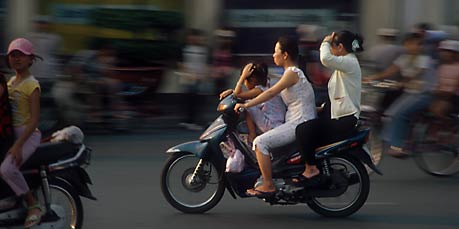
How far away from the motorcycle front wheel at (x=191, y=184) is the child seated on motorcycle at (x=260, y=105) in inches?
20.0

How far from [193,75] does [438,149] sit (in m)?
5.16

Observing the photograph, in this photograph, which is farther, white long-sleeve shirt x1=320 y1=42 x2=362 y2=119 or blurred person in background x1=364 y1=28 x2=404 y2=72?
blurred person in background x1=364 y1=28 x2=404 y2=72

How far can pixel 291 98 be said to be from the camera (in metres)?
9.17

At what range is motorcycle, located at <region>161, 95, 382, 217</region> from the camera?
9.20m

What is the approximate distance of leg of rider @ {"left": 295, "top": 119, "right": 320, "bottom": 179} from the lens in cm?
907

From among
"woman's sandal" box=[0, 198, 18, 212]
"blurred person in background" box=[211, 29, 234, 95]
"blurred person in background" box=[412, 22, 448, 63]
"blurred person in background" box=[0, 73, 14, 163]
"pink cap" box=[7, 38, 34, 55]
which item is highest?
"pink cap" box=[7, 38, 34, 55]

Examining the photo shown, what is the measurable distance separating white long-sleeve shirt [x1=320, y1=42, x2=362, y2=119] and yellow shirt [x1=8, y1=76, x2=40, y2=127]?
2871 mm

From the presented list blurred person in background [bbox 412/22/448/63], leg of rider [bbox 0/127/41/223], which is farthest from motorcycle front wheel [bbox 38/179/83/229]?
blurred person in background [bbox 412/22/448/63]

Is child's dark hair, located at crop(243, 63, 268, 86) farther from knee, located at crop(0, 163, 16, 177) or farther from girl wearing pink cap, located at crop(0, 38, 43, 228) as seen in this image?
knee, located at crop(0, 163, 16, 177)

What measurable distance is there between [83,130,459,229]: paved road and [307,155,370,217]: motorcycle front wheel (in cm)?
9

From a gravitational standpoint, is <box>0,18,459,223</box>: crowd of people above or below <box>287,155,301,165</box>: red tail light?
above

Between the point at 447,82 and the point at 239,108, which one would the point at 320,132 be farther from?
the point at 447,82

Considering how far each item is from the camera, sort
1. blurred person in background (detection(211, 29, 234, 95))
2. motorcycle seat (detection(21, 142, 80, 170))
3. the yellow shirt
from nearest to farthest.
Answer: the yellow shirt
motorcycle seat (detection(21, 142, 80, 170))
blurred person in background (detection(211, 29, 234, 95))

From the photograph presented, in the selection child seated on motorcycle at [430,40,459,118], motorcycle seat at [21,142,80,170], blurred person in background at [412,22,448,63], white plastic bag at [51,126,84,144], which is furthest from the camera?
blurred person in background at [412,22,448,63]
